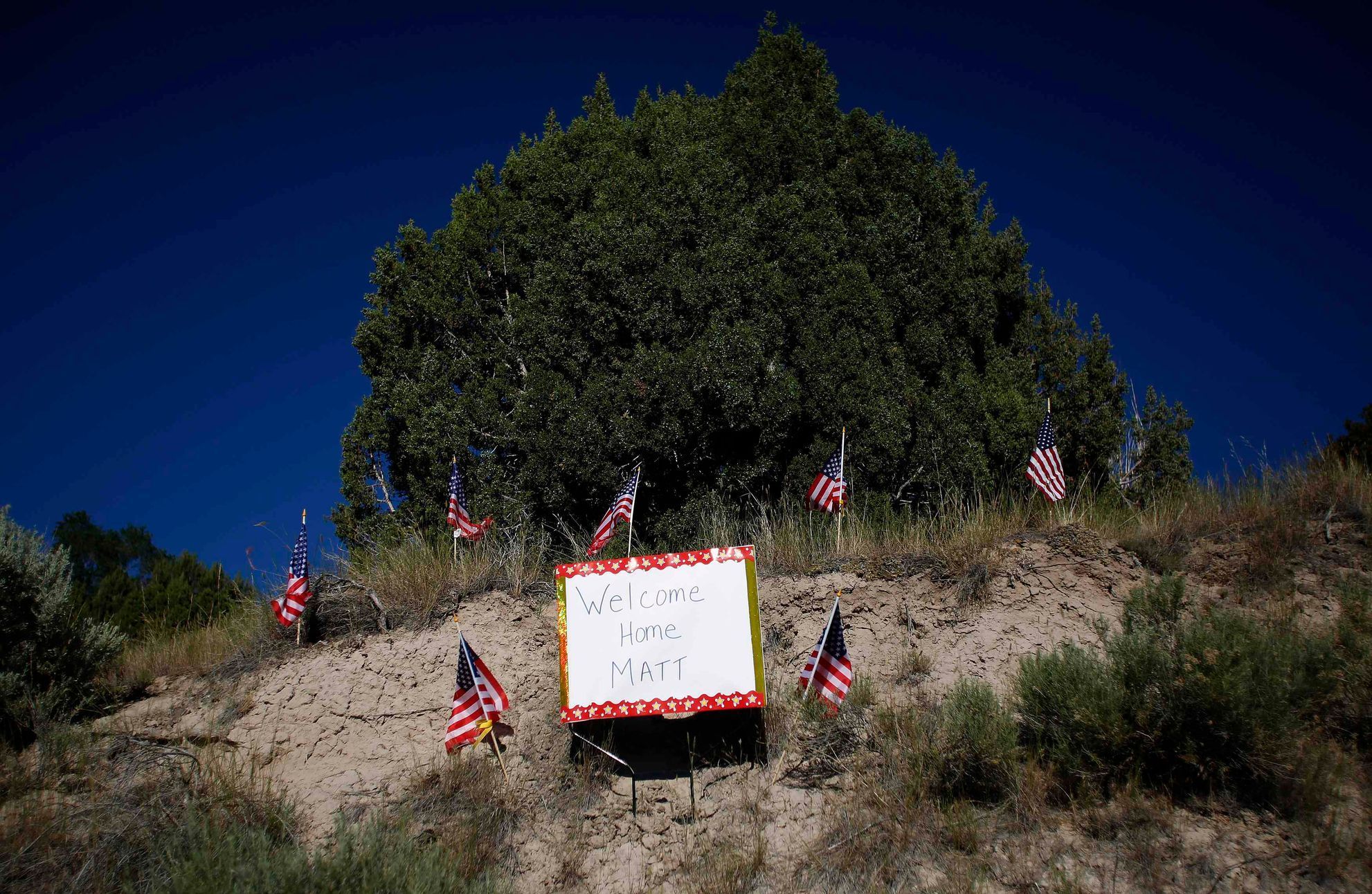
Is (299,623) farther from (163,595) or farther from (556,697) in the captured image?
(163,595)

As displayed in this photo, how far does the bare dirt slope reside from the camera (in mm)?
8500

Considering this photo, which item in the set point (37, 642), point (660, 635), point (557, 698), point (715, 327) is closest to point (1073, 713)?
point (660, 635)

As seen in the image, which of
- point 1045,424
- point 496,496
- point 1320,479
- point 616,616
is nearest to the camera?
point 616,616

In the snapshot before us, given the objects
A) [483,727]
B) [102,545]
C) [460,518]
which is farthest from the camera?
[102,545]

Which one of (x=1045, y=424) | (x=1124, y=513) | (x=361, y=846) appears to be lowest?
(x=361, y=846)

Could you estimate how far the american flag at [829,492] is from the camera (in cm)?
1183

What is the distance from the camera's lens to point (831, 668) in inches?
343

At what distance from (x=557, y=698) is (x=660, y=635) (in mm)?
2175

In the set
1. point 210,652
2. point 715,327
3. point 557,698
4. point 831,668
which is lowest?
point 557,698

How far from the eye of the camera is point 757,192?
15.6 meters

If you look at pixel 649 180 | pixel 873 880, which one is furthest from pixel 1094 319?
pixel 873 880

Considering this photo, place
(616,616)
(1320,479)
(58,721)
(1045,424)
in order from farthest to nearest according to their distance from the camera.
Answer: (1045,424)
(1320,479)
(58,721)
(616,616)

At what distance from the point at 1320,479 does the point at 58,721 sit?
15235mm

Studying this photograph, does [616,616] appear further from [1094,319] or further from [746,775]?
[1094,319]
